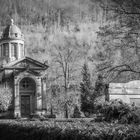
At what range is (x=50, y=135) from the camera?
10.9 m

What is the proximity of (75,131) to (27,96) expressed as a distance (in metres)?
42.2

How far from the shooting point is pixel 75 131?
31.9 feet

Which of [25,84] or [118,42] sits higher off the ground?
[25,84]

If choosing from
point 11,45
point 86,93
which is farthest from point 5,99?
point 11,45

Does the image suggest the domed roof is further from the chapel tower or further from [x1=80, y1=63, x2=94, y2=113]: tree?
[x1=80, y1=63, x2=94, y2=113]: tree

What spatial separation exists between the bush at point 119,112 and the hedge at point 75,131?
3.73 metres

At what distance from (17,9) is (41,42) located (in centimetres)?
3057

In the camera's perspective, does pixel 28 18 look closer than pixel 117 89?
No

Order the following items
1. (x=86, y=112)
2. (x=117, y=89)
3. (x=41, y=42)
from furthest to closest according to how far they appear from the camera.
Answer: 1. (x=41, y=42)
2. (x=86, y=112)
3. (x=117, y=89)

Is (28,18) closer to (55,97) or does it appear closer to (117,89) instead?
(55,97)

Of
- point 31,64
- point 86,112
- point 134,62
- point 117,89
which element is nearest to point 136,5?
point 134,62

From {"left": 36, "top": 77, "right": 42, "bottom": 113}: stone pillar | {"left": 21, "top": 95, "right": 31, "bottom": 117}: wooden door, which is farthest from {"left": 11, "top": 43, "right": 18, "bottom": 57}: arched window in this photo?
{"left": 21, "top": 95, "right": 31, "bottom": 117}: wooden door

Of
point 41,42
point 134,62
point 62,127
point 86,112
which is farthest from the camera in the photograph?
point 41,42

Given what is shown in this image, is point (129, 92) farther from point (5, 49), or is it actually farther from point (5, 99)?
point (5, 49)
